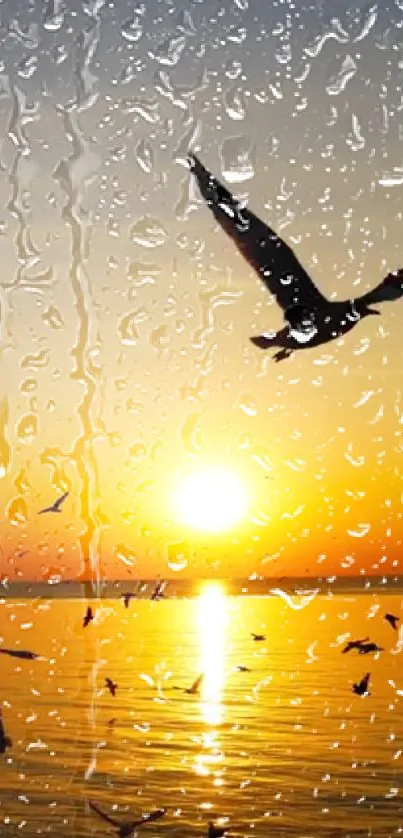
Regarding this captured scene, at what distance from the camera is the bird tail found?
523 cm

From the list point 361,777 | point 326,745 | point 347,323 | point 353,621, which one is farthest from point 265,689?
point 353,621

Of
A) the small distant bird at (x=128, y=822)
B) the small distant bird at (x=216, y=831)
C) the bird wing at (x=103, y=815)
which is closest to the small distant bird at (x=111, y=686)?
the bird wing at (x=103, y=815)

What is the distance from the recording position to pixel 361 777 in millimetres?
13711

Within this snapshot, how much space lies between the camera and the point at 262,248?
502cm

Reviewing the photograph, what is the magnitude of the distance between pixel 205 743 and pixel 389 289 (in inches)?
465

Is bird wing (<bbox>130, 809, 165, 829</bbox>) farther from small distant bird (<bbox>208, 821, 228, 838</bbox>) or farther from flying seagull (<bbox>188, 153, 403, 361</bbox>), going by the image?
flying seagull (<bbox>188, 153, 403, 361</bbox>)

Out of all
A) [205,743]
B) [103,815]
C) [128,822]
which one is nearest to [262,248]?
[128,822]

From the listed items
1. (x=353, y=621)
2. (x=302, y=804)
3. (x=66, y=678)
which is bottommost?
(x=302, y=804)

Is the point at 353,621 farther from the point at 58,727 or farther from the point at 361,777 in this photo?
the point at 361,777

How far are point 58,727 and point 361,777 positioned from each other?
5.27m

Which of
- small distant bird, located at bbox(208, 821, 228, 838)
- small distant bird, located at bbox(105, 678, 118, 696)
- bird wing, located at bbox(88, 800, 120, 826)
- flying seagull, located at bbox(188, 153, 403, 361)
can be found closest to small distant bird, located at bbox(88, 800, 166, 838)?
bird wing, located at bbox(88, 800, 120, 826)

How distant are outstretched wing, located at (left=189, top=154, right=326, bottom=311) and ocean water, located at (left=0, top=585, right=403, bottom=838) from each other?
7.08 m

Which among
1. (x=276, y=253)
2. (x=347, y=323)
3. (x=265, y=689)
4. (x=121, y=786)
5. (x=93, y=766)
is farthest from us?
(x=265, y=689)

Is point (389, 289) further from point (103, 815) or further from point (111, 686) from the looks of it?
point (111, 686)
